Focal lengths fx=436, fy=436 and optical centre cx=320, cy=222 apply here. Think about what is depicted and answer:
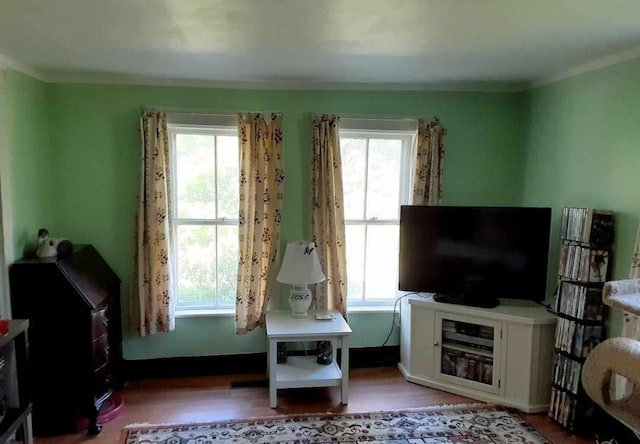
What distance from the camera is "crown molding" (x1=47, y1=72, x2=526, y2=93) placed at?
3.06 meters

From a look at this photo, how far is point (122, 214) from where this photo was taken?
3.23 m

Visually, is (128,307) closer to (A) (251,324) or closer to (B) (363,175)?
(A) (251,324)

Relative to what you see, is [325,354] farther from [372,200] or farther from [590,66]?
[590,66]

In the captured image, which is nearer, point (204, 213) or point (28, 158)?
point (28, 158)

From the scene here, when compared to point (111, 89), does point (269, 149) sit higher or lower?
lower

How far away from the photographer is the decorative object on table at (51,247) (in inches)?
106

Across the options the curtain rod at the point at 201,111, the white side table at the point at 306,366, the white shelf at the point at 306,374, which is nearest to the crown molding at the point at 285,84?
the curtain rod at the point at 201,111

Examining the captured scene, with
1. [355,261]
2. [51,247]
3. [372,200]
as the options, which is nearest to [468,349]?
[355,261]

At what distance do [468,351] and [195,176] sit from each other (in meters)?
2.40

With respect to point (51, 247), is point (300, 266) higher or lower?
lower

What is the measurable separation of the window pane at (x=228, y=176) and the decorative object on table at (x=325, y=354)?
1.19m

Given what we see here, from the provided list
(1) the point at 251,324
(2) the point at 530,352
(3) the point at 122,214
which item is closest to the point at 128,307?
(3) the point at 122,214

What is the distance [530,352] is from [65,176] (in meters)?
3.45

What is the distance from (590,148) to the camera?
278 cm
